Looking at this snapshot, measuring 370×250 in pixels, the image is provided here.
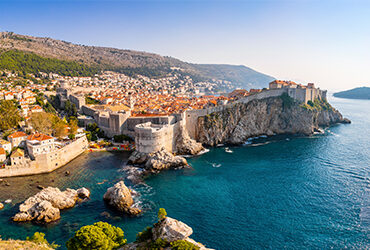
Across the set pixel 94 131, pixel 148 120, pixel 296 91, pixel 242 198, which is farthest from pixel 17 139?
pixel 296 91

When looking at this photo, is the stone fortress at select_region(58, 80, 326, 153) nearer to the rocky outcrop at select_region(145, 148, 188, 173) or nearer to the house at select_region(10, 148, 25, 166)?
the rocky outcrop at select_region(145, 148, 188, 173)

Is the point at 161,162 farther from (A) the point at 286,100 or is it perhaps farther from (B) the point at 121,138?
(A) the point at 286,100

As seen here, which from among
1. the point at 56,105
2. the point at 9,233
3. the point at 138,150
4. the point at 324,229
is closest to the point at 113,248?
the point at 9,233

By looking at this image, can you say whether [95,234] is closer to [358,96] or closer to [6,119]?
[6,119]

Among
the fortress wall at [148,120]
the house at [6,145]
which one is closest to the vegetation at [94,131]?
the fortress wall at [148,120]

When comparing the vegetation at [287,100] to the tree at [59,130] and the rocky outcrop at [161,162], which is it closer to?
the rocky outcrop at [161,162]

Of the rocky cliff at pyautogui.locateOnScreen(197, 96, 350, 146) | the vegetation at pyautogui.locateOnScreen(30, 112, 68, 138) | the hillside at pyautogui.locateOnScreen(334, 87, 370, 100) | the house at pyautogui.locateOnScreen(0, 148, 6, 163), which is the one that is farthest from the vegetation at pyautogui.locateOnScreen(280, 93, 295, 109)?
the hillside at pyautogui.locateOnScreen(334, 87, 370, 100)

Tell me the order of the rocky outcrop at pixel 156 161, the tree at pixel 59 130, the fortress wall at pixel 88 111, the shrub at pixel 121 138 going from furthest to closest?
the fortress wall at pixel 88 111
the shrub at pixel 121 138
the tree at pixel 59 130
the rocky outcrop at pixel 156 161
